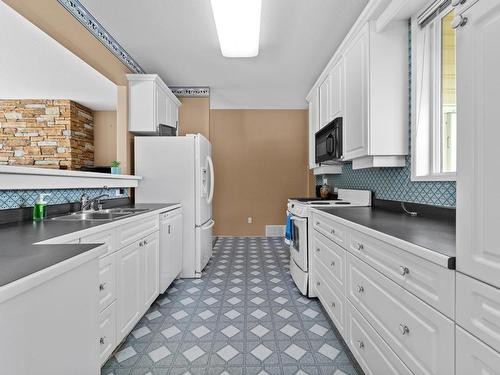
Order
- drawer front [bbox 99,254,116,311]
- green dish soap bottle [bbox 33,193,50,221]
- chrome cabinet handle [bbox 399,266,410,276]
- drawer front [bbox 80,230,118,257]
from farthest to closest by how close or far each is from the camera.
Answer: green dish soap bottle [bbox 33,193,50,221] → drawer front [bbox 99,254,116,311] → drawer front [bbox 80,230,118,257] → chrome cabinet handle [bbox 399,266,410,276]

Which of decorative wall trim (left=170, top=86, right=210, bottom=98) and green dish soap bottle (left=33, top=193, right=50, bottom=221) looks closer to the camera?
green dish soap bottle (left=33, top=193, right=50, bottom=221)

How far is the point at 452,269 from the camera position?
0.78 meters

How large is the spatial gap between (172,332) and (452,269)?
1.81m

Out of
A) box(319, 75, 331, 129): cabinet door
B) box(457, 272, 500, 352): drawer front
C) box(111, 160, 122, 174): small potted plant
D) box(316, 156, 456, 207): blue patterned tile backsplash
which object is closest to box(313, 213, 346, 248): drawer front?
box(316, 156, 456, 207): blue patterned tile backsplash

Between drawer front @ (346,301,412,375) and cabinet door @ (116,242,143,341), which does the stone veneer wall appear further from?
drawer front @ (346,301,412,375)

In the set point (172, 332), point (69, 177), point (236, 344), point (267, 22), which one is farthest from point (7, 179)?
point (267, 22)

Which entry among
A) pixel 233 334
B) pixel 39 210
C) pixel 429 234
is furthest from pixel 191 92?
pixel 429 234

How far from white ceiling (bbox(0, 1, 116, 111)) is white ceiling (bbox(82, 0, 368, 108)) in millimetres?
509

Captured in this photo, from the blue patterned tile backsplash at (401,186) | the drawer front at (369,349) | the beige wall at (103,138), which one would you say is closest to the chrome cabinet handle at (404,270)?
the drawer front at (369,349)

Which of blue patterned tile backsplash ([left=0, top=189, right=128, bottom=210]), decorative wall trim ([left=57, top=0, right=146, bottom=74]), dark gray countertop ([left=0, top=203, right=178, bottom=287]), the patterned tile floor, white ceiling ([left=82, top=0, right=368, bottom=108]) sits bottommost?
the patterned tile floor

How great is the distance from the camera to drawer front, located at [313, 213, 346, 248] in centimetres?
171

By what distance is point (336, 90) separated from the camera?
274cm

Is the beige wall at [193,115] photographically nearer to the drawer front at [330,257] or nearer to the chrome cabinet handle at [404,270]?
the drawer front at [330,257]

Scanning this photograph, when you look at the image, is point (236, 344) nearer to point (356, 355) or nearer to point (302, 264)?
point (356, 355)
